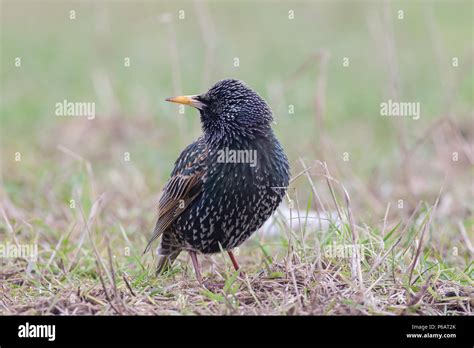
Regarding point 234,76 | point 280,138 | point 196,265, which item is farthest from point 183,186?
point 234,76

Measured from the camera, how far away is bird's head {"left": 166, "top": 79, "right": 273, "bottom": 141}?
5.44 metres

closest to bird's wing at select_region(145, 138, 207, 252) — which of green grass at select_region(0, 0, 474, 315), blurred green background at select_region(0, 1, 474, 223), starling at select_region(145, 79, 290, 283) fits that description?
starling at select_region(145, 79, 290, 283)

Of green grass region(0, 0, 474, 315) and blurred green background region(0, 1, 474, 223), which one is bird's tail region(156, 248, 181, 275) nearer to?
green grass region(0, 0, 474, 315)

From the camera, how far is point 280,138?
909 cm

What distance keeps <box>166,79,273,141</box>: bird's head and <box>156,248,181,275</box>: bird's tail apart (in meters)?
0.92

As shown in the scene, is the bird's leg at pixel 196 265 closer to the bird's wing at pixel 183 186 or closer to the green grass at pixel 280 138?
the green grass at pixel 280 138

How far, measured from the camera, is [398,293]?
4.68 meters

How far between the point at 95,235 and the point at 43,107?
203 inches

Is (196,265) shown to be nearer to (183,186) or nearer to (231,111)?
(183,186)

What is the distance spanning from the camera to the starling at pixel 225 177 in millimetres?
5238

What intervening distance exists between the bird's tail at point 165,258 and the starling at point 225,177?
0.05 feet

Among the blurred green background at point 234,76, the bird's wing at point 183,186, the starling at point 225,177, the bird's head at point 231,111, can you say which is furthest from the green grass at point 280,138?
the bird's head at point 231,111
